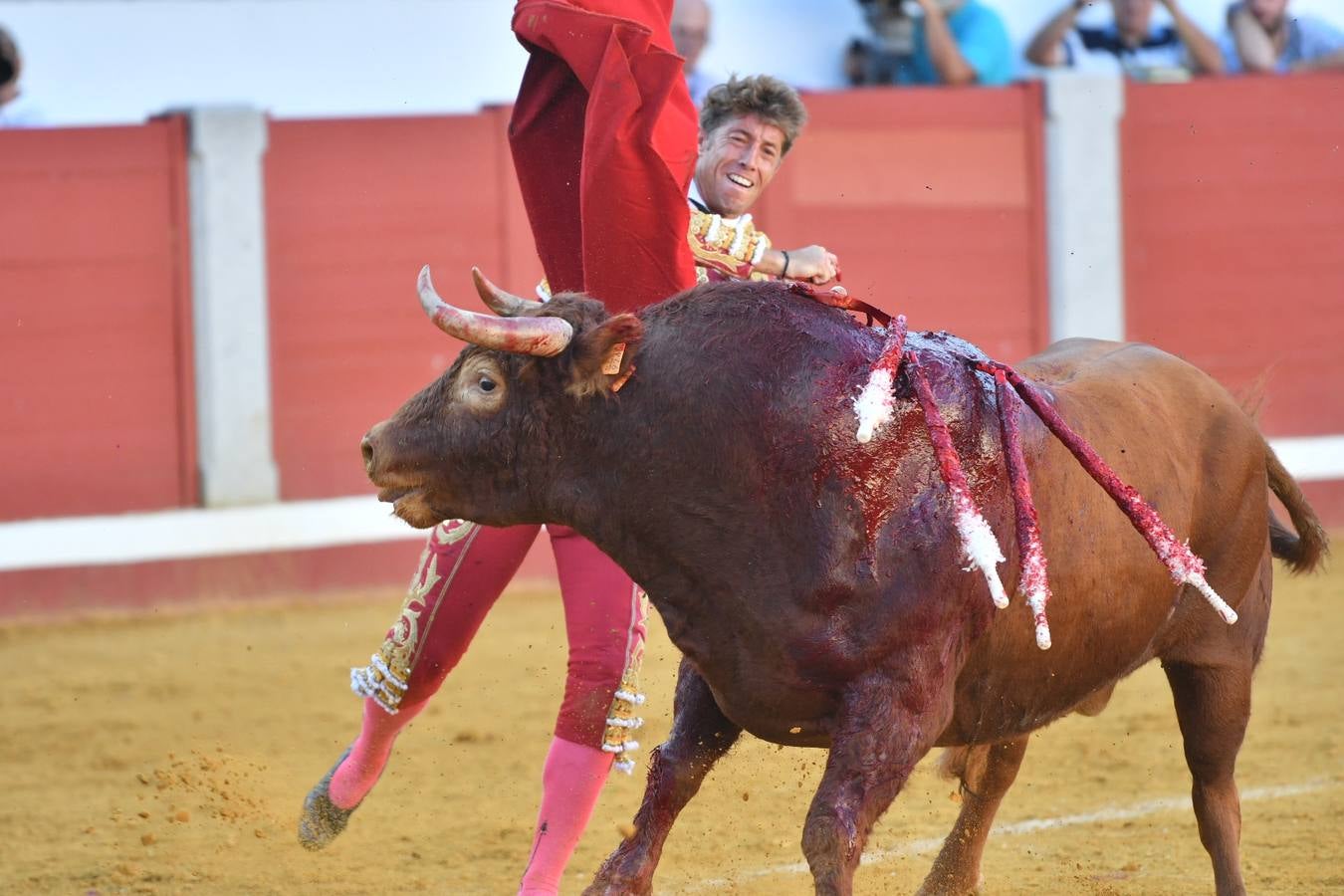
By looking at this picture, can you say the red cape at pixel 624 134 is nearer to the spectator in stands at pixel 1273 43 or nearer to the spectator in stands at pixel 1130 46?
the spectator in stands at pixel 1130 46

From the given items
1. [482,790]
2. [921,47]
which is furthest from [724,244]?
[921,47]

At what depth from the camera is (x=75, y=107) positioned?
24.5 ft

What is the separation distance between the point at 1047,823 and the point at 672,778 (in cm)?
156

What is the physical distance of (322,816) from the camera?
3.37 m

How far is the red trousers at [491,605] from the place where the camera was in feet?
9.73

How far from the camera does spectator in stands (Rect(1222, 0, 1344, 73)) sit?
8719 mm

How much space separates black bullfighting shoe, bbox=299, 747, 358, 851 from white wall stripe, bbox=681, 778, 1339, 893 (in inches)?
26.3

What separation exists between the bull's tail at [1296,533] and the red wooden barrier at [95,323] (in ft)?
15.4

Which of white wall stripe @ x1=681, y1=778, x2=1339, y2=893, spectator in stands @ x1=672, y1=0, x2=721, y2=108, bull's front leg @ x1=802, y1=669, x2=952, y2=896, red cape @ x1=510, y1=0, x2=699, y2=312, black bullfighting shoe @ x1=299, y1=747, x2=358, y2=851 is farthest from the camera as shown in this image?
spectator in stands @ x1=672, y1=0, x2=721, y2=108

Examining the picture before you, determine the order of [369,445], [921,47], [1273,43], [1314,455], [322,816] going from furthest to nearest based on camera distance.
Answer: [1273,43] → [1314,455] → [921,47] → [322,816] → [369,445]

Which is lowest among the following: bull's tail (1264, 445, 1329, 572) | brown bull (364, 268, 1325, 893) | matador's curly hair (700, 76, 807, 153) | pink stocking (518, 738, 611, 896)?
pink stocking (518, 738, 611, 896)

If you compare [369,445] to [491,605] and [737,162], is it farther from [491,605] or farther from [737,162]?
[737,162]

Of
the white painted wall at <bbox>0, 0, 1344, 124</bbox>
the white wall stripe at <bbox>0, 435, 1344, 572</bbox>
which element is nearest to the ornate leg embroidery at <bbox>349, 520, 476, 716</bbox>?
the white wall stripe at <bbox>0, 435, 1344, 572</bbox>

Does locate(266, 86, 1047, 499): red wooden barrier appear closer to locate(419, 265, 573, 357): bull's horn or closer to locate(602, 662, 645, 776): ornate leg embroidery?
locate(602, 662, 645, 776): ornate leg embroidery
